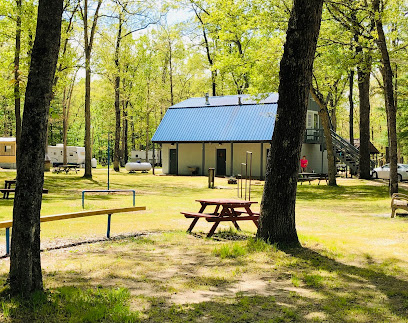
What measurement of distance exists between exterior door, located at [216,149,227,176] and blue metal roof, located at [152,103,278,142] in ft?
5.70

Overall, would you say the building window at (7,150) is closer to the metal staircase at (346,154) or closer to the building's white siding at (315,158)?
the building's white siding at (315,158)

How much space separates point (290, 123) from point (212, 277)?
282cm

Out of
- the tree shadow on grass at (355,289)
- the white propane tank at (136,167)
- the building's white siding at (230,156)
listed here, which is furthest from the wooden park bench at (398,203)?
the white propane tank at (136,167)

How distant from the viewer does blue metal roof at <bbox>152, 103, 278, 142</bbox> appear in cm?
3553

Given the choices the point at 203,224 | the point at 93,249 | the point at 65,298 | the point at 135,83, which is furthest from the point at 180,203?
the point at 135,83

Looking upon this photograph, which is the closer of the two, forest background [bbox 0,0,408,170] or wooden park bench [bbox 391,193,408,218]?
wooden park bench [bbox 391,193,408,218]

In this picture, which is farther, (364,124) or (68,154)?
(68,154)

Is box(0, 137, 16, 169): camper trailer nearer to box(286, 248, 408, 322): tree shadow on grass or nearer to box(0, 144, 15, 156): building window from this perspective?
box(0, 144, 15, 156): building window

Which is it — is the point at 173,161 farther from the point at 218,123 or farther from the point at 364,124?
the point at 364,124

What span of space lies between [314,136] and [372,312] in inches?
1323

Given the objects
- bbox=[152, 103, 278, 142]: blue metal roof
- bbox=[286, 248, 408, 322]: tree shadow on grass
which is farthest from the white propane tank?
bbox=[286, 248, 408, 322]: tree shadow on grass

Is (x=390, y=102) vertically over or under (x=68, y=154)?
over

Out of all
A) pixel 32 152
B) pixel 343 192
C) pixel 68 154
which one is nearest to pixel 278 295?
pixel 32 152

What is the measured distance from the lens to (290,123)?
7.85m
